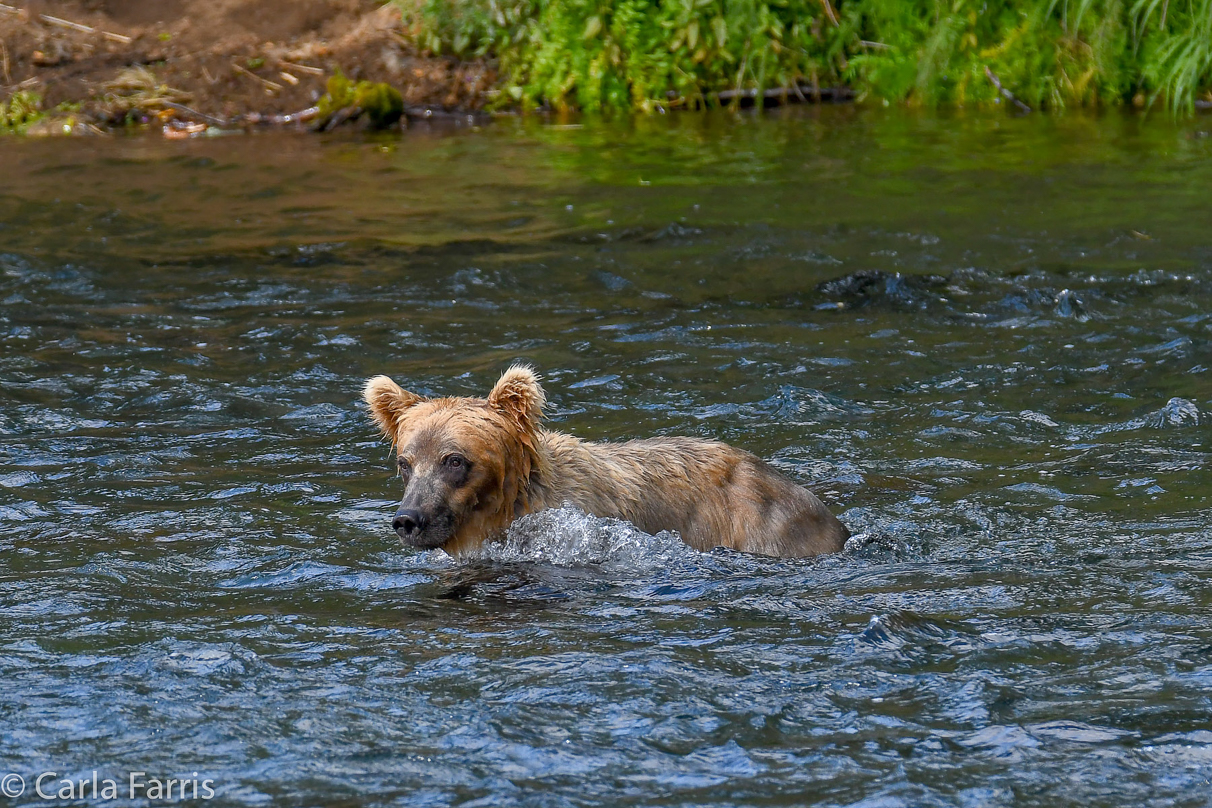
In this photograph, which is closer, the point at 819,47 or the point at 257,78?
the point at 819,47

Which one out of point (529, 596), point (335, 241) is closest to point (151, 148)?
point (335, 241)

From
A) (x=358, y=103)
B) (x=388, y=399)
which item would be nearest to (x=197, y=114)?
(x=358, y=103)

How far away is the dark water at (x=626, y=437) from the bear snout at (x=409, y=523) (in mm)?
310

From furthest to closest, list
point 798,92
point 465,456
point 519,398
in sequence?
point 798,92, point 519,398, point 465,456

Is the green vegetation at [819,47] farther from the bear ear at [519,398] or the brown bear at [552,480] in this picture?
the bear ear at [519,398]

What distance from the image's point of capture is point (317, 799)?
389 centimetres

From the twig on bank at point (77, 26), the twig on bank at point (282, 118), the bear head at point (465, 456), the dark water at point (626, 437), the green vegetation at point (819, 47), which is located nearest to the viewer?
the dark water at point (626, 437)

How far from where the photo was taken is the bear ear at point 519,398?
6121 mm

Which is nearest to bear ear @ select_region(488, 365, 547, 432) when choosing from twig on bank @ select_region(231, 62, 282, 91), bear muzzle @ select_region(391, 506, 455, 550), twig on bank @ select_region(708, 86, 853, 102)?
bear muzzle @ select_region(391, 506, 455, 550)

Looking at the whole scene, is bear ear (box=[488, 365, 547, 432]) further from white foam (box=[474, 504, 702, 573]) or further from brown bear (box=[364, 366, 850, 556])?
white foam (box=[474, 504, 702, 573])

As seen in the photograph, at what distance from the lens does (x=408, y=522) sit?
18.6ft

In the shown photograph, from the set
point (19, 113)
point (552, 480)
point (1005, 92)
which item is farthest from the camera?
point (19, 113)

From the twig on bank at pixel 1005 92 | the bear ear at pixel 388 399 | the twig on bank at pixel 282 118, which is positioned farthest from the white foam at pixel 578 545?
the twig on bank at pixel 282 118

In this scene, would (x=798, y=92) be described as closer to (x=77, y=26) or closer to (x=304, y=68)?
(x=304, y=68)
